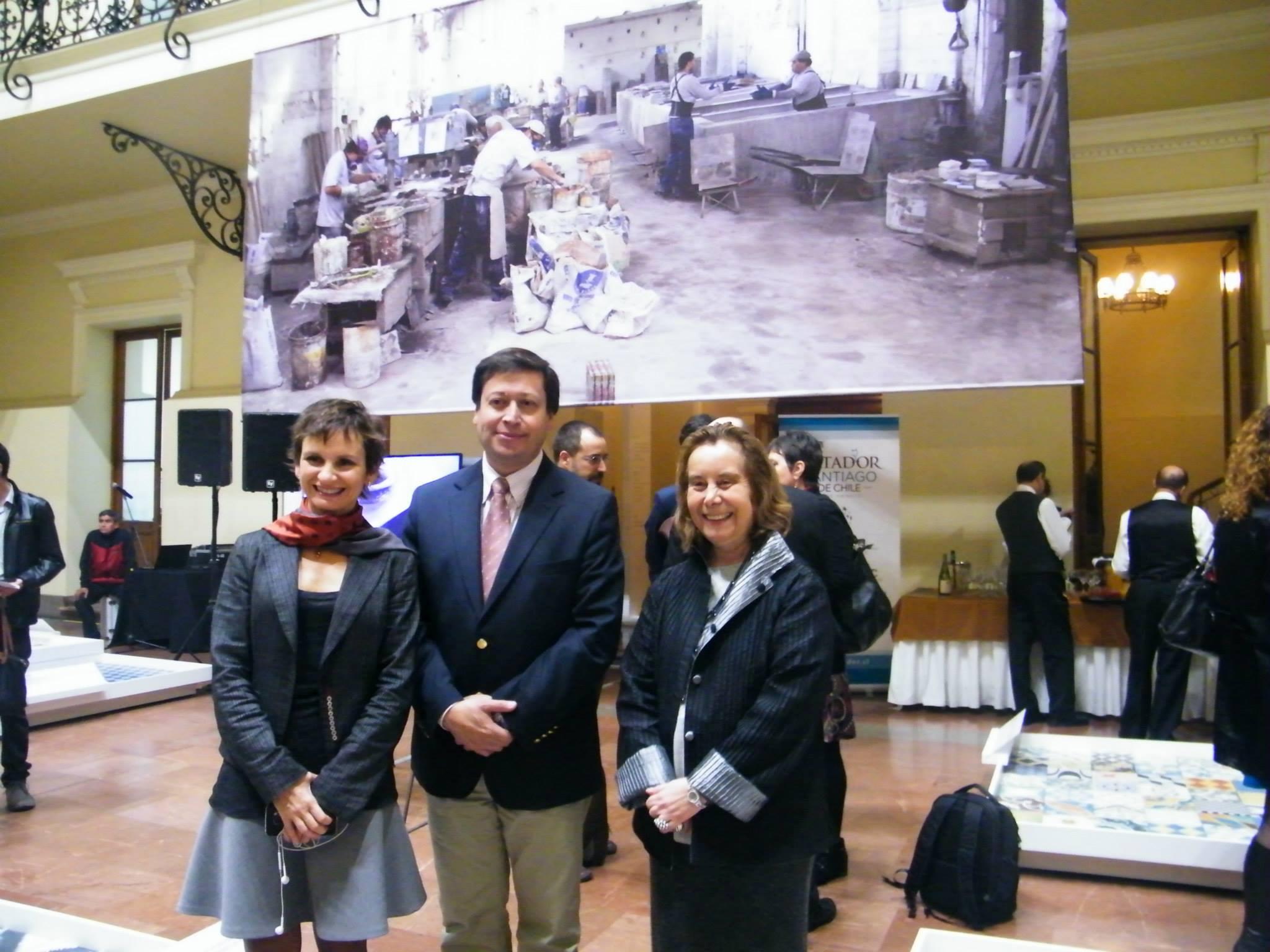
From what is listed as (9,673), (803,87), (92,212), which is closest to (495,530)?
(9,673)

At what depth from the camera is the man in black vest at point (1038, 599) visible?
577 centimetres

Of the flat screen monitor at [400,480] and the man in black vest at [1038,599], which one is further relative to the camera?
the man in black vest at [1038,599]

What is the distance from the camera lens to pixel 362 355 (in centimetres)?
668

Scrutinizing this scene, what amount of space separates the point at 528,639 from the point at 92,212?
1018 cm

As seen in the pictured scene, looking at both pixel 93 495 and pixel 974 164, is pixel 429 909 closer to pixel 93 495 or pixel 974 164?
pixel 974 164

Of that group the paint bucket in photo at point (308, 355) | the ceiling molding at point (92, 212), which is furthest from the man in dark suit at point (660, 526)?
the ceiling molding at point (92, 212)

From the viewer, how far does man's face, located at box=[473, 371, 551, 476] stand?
79.4 inches

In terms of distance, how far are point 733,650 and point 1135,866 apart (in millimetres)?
2516

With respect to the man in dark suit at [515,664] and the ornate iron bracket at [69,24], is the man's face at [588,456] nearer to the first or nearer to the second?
the man in dark suit at [515,664]

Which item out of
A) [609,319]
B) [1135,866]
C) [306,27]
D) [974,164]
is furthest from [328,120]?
[1135,866]

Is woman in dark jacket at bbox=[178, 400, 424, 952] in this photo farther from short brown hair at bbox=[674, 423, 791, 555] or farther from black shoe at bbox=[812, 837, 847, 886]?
black shoe at bbox=[812, 837, 847, 886]

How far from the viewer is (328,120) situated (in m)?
6.77

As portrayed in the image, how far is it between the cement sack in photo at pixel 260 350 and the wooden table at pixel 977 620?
4581 millimetres

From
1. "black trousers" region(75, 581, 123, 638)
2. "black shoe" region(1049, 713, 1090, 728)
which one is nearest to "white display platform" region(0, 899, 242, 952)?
"black shoe" region(1049, 713, 1090, 728)
